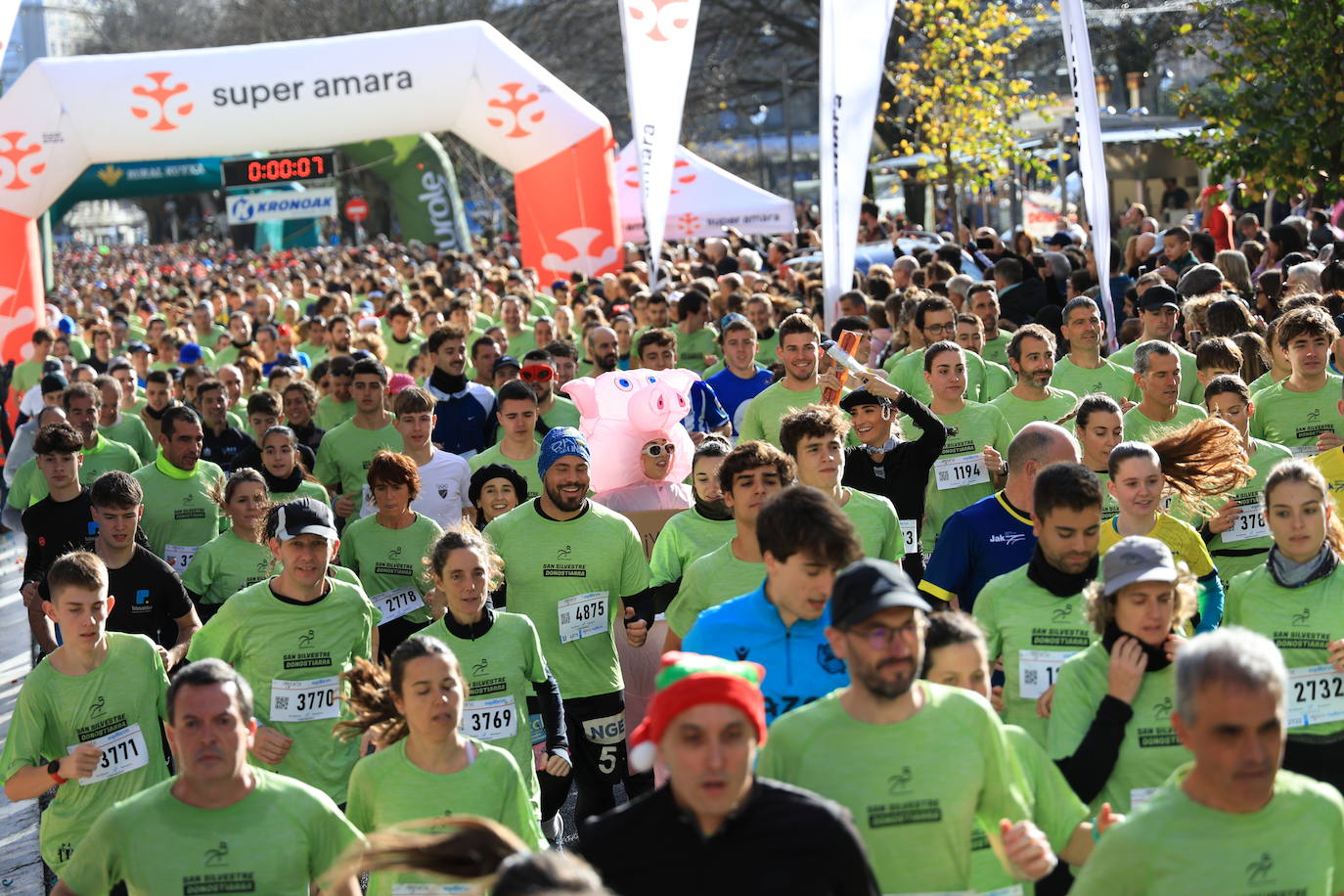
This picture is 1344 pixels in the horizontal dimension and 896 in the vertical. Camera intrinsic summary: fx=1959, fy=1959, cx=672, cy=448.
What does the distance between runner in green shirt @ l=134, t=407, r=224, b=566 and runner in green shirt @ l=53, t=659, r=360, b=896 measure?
15.3ft

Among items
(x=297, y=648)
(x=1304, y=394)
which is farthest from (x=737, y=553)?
(x=1304, y=394)

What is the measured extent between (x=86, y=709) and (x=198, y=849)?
1.83 metres

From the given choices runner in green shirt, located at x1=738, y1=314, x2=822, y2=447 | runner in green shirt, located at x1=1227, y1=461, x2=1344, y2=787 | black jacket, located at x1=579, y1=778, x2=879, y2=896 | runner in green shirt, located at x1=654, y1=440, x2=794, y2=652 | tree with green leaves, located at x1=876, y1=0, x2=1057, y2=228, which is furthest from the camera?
tree with green leaves, located at x1=876, y1=0, x2=1057, y2=228

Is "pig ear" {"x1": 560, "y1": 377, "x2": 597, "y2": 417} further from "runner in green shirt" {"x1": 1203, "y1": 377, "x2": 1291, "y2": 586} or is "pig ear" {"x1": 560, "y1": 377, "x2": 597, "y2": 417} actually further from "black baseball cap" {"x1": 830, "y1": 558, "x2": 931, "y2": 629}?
"black baseball cap" {"x1": 830, "y1": 558, "x2": 931, "y2": 629}

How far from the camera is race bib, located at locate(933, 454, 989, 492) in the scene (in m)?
8.26

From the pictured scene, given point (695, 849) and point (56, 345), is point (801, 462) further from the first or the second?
point (56, 345)

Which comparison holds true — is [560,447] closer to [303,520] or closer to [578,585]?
[578,585]

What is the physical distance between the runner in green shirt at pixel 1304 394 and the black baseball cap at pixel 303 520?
4.15 meters

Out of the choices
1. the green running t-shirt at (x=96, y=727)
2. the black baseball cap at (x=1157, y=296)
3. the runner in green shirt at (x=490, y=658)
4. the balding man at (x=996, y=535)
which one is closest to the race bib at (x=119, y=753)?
the green running t-shirt at (x=96, y=727)

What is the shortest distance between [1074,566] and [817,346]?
4.07 meters

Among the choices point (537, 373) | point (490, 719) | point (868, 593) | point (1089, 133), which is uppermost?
point (1089, 133)

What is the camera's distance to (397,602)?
25.4 feet

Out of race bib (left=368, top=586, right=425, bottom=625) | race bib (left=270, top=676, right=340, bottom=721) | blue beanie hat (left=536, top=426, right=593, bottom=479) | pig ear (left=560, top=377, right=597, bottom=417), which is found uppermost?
pig ear (left=560, top=377, right=597, bottom=417)

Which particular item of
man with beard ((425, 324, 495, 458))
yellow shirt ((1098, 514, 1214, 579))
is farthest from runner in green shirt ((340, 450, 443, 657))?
man with beard ((425, 324, 495, 458))
